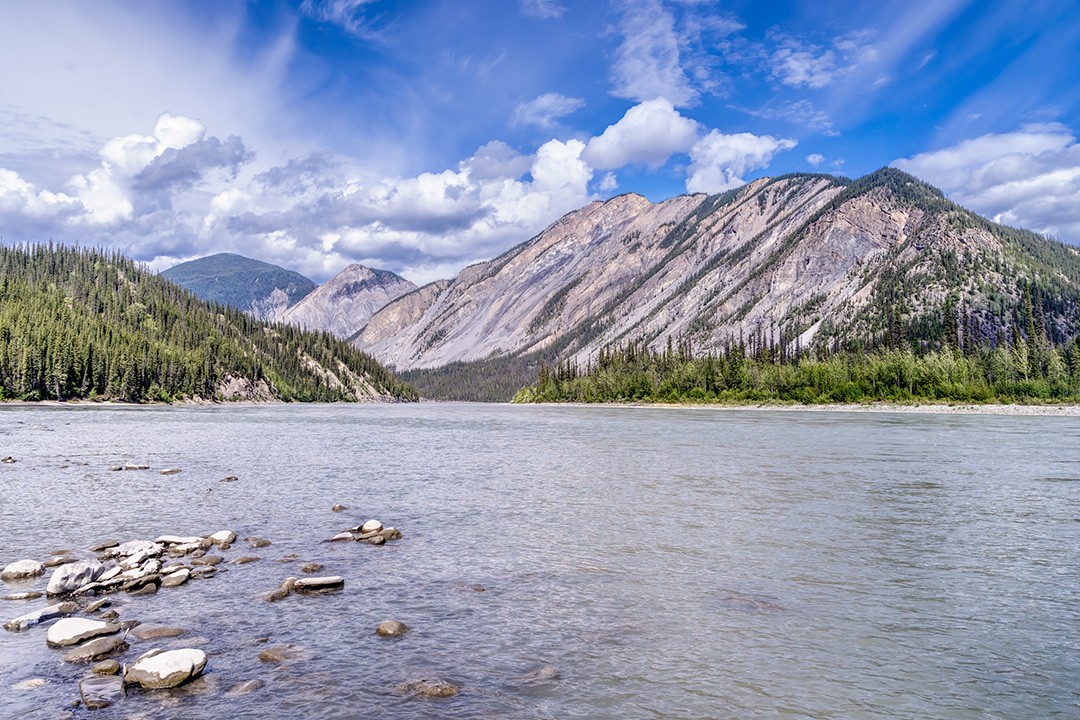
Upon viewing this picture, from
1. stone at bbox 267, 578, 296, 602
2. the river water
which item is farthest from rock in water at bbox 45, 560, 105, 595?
stone at bbox 267, 578, 296, 602

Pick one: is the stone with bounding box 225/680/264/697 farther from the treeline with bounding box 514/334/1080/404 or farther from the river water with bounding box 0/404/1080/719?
the treeline with bounding box 514/334/1080/404

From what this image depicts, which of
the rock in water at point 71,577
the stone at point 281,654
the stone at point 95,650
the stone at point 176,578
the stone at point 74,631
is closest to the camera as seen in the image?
the stone at point 95,650

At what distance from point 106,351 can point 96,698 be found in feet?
568

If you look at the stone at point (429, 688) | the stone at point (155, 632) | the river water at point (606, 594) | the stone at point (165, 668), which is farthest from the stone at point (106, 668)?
the stone at point (429, 688)

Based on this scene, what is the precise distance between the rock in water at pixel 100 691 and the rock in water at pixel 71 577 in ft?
18.3

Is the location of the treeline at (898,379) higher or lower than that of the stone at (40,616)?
higher

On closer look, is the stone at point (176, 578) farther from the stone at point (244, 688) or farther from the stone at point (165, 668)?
the stone at point (244, 688)

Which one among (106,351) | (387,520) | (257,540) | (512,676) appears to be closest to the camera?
(512,676)

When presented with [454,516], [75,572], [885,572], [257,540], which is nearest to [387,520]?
[454,516]

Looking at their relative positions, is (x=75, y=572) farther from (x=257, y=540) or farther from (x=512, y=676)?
(x=512, y=676)

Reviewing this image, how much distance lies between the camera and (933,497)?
1133 inches

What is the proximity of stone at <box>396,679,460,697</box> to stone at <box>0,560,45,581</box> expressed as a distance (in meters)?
11.7

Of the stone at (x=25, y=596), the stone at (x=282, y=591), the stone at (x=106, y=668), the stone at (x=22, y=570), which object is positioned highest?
the stone at (x=22, y=570)

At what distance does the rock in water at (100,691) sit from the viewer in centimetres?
973
